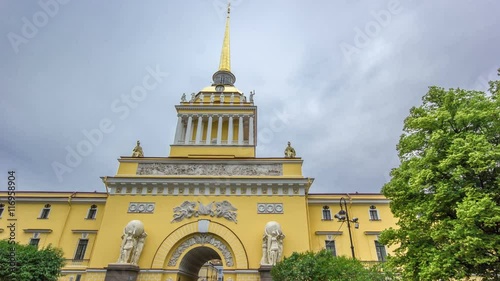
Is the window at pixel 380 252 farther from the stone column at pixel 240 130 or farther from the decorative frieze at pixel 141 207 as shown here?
the decorative frieze at pixel 141 207

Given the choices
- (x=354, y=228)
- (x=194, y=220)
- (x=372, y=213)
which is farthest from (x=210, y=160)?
(x=372, y=213)

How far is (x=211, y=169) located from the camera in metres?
21.1

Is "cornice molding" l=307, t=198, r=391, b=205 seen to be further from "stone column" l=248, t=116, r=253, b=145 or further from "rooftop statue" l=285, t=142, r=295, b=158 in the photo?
"stone column" l=248, t=116, r=253, b=145

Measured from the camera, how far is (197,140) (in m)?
25.0

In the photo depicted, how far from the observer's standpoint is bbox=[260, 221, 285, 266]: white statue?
56.2 feet

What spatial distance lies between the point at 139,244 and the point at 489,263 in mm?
17727

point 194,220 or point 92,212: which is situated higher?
point 92,212

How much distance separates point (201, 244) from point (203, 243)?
15cm

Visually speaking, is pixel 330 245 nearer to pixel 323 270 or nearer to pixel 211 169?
pixel 323 270

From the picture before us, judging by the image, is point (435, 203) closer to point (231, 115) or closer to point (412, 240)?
point (412, 240)

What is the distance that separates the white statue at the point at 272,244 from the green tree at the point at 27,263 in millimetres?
11320

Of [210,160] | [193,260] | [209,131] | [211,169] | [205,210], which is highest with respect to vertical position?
[209,131]

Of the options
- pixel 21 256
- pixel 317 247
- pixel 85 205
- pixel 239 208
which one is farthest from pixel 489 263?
pixel 85 205

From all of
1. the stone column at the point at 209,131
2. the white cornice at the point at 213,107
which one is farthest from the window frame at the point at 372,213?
the stone column at the point at 209,131
